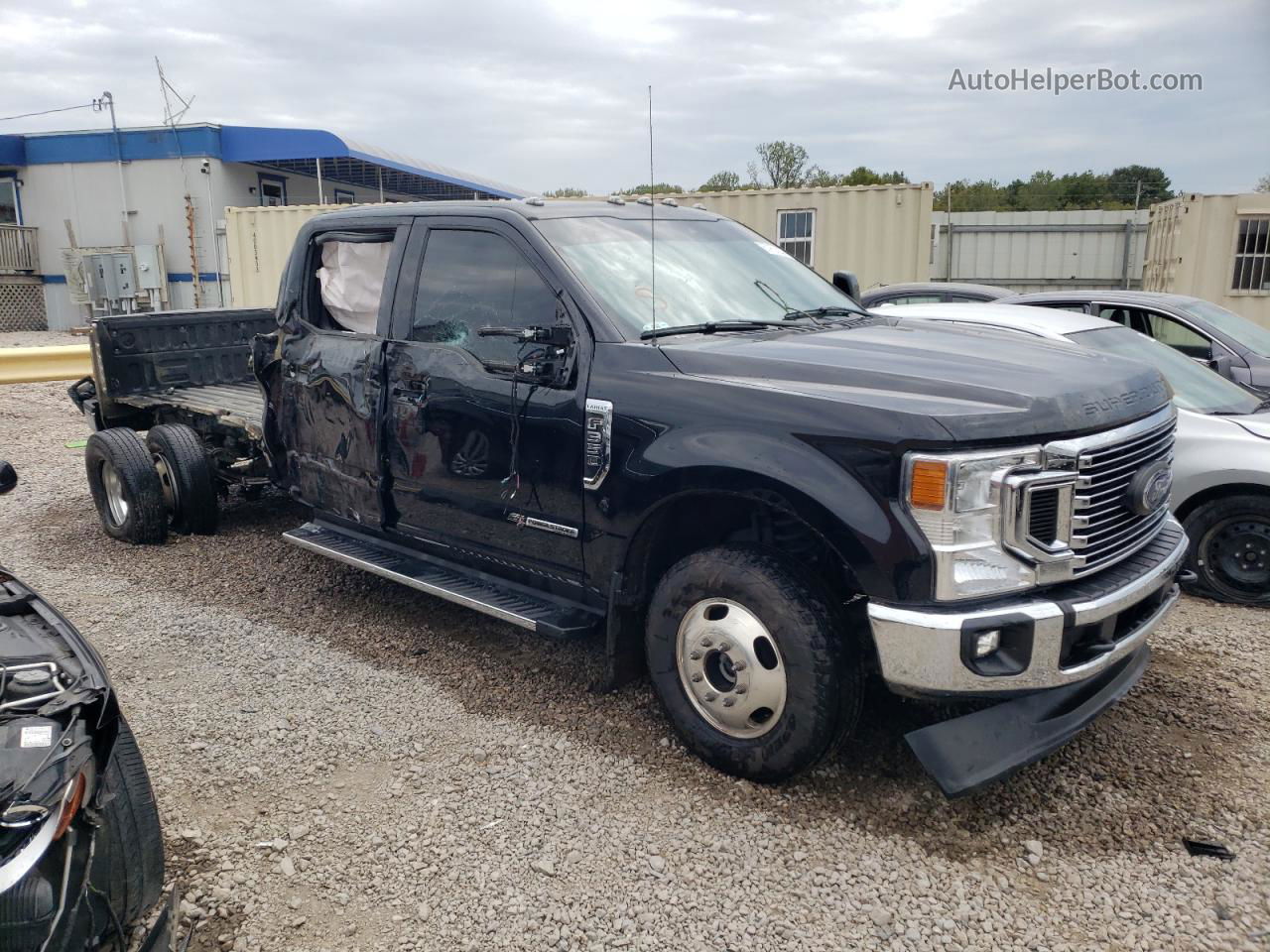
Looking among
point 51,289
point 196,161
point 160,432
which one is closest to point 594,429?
point 160,432

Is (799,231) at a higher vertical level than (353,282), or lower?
higher

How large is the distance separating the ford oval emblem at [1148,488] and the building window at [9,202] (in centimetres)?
3024

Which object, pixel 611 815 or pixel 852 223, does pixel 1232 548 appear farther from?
pixel 852 223

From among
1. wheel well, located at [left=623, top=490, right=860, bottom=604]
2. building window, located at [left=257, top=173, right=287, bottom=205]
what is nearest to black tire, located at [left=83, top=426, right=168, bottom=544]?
wheel well, located at [left=623, top=490, right=860, bottom=604]

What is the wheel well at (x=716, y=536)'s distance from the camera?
11.3ft

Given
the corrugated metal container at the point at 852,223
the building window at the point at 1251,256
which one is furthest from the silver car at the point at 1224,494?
the building window at the point at 1251,256

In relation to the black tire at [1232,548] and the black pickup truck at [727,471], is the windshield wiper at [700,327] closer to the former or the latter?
the black pickup truck at [727,471]

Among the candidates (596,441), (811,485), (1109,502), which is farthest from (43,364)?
(1109,502)

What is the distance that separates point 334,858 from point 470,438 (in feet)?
5.76

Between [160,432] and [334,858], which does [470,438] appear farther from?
[160,432]

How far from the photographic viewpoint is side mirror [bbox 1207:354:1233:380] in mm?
7402

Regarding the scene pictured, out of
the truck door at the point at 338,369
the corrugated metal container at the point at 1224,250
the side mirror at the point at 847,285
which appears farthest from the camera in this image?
→ the corrugated metal container at the point at 1224,250

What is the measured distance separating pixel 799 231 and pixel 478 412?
12.3 metres

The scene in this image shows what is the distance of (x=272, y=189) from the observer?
27406 mm
